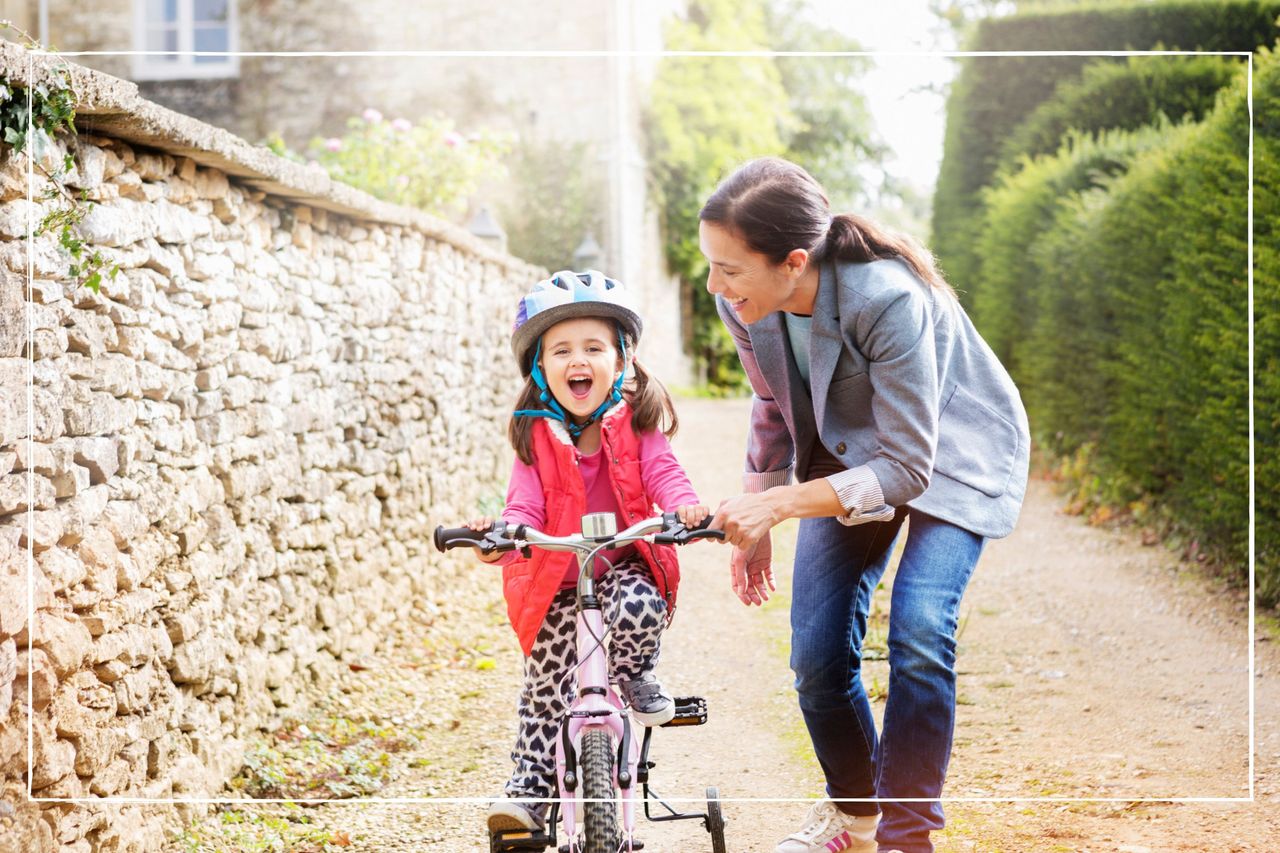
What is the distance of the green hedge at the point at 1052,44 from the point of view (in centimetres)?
895

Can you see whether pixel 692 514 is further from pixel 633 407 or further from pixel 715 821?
pixel 715 821

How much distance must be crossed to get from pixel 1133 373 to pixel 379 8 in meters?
7.02

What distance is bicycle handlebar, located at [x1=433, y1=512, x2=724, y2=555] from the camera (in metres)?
2.36

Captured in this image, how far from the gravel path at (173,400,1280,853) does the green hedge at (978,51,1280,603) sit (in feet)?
3.75

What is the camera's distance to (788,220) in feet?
7.97

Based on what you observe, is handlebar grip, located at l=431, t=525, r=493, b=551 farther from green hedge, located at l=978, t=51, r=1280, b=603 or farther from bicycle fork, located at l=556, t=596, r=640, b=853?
green hedge, located at l=978, t=51, r=1280, b=603

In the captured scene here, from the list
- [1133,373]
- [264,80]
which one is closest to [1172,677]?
[1133,373]

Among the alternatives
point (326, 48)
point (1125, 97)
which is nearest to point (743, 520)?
point (1125, 97)

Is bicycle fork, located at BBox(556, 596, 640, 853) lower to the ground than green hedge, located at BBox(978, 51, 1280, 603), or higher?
lower

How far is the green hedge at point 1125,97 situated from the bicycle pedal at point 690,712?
6483mm

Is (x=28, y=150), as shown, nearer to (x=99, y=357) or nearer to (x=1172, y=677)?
(x=99, y=357)

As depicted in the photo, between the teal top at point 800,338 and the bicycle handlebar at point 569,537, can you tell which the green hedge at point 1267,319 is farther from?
the bicycle handlebar at point 569,537

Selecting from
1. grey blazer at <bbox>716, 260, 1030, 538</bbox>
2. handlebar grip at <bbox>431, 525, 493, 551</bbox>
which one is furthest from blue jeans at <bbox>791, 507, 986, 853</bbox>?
handlebar grip at <bbox>431, 525, 493, 551</bbox>

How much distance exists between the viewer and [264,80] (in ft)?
34.8
